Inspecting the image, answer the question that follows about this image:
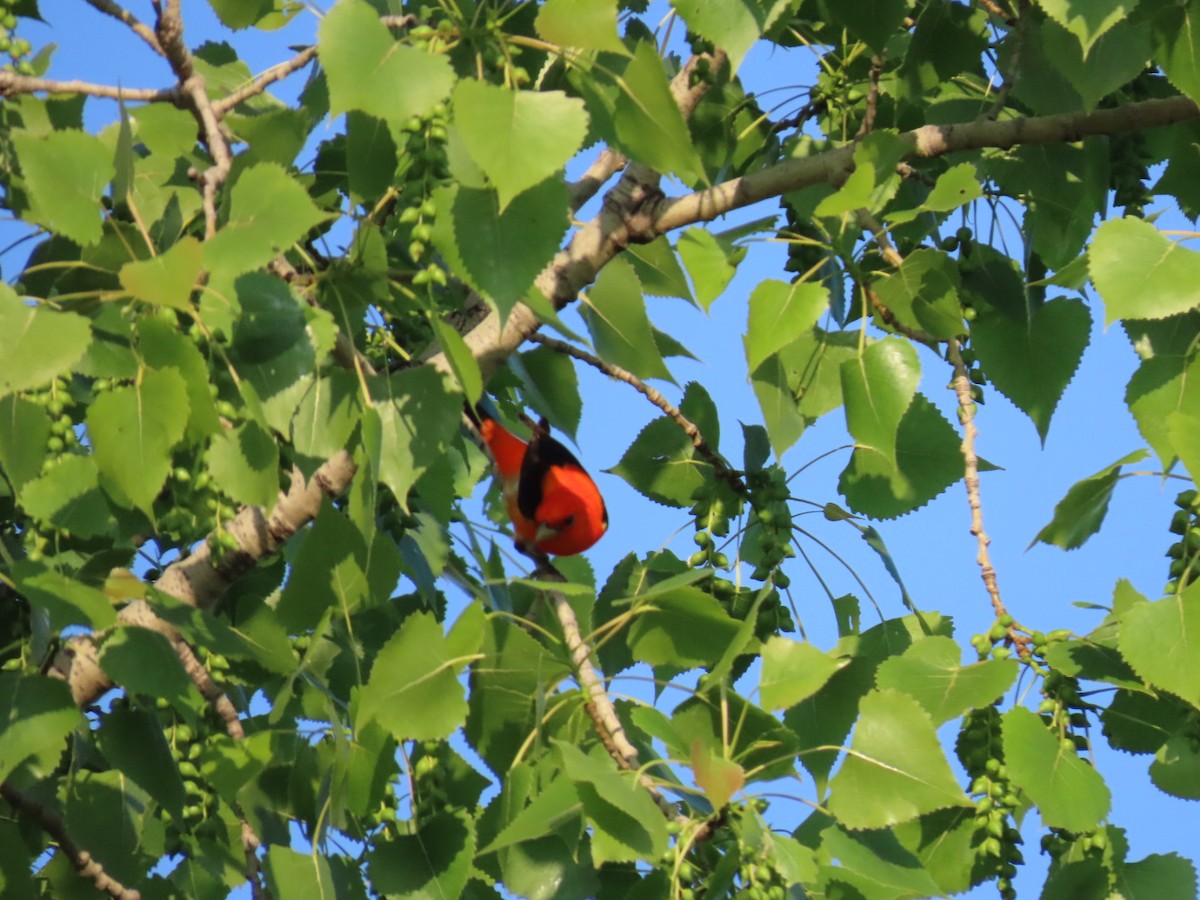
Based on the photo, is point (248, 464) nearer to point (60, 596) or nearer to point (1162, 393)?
point (60, 596)

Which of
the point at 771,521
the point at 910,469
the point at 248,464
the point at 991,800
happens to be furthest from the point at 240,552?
the point at 991,800

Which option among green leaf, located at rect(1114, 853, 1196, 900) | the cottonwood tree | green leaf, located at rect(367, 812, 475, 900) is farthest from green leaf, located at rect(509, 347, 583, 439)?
green leaf, located at rect(1114, 853, 1196, 900)

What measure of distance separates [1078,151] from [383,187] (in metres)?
1.24

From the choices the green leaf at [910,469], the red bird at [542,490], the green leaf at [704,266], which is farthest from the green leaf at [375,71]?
the red bird at [542,490]

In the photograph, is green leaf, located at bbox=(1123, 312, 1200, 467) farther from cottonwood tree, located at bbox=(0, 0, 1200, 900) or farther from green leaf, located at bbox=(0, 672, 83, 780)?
green leaf, located at bbox=(0, 672, 83, 780)

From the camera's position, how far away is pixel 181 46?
2.06 meters

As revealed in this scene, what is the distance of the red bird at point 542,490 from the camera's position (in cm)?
380

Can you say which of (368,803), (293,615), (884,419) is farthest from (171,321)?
(884,419)

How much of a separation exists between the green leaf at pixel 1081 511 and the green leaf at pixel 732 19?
81 centimetres

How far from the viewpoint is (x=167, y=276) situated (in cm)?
149

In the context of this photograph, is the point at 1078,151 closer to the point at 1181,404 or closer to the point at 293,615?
the point at 1181,404

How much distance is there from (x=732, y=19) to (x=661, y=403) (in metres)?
0.90

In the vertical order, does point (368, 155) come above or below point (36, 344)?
above

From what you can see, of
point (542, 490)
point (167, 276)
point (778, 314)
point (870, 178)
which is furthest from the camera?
point (542, 490)
